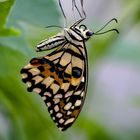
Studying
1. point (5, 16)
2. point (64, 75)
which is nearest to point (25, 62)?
point (64, 75)

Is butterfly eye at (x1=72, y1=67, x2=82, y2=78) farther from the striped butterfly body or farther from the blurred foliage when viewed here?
the blurred foliage

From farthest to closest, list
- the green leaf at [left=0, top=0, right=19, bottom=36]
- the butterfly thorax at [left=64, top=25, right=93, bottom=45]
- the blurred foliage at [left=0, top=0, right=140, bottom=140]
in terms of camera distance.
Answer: the butterfly thorax at [left=64, top=25, right=93, bottom=45] < the blurred foliage at [left=0, top=0, right=140, bottom=140] < the green leaf at [left=0, top=0, right=19, bottom=36]

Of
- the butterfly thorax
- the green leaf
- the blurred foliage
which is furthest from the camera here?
the butterfly thorax

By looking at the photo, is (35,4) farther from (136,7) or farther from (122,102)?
(122,102)

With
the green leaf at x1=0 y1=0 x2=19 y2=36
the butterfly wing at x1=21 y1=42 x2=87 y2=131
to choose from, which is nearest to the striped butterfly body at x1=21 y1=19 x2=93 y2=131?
the butterfly wing at x1=21 y1=42 x2=87 y2=131

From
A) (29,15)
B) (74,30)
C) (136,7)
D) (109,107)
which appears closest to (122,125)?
(109,107)

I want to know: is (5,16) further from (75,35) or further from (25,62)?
(25,62)
